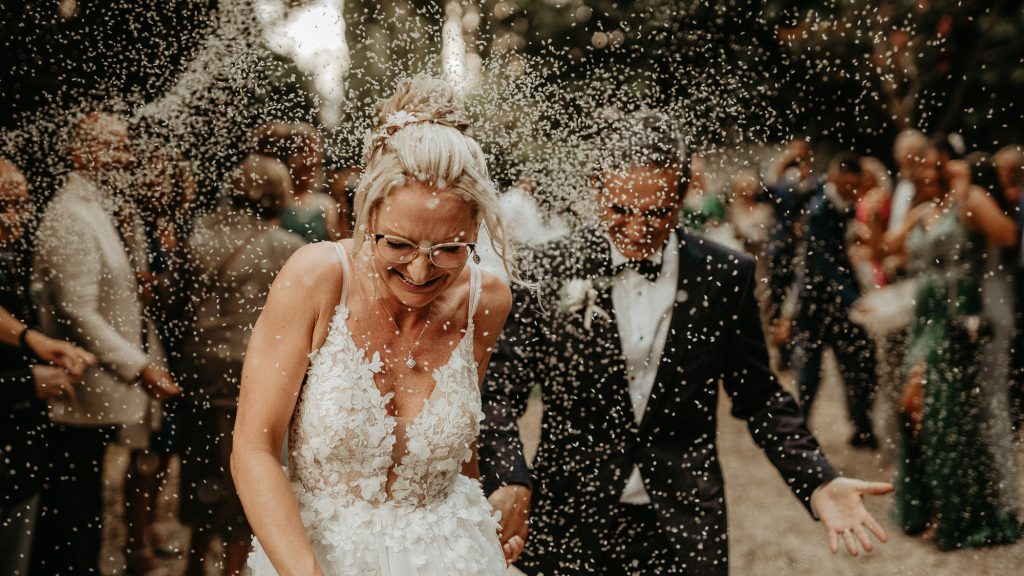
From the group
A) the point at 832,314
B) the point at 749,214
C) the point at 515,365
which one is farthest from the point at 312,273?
the point at 749,214

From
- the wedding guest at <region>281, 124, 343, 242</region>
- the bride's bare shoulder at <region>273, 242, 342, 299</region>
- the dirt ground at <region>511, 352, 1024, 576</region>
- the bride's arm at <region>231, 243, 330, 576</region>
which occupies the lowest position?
the dirt ground at <region>511, 352, 1024, 576</region>

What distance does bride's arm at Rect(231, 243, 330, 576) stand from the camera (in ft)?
4.75

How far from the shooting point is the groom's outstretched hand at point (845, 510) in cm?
189

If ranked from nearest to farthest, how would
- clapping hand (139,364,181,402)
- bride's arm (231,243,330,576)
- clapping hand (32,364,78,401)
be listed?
bride's arm (231,243,330,576) < clapping hand (32,364,78,401) < clapping hand (139,364,181,402)

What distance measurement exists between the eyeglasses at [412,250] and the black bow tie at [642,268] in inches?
29.0

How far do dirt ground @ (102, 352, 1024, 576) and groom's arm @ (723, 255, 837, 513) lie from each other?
7.25ft

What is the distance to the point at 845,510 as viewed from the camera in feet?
6.37

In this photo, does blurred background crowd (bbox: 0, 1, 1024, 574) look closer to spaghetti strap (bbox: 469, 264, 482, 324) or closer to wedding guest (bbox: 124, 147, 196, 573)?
wedding guest (bbox: 124, 147, 196, 573)

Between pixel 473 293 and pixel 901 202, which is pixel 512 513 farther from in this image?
pixel 901 202

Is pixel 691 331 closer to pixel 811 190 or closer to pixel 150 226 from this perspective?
pixel 150 226

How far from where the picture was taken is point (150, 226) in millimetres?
3564

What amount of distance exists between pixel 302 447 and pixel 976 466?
3.93 metres

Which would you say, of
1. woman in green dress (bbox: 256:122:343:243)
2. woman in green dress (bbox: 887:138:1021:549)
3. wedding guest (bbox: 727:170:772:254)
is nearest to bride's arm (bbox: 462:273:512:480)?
woman in green dress (bbox: 256:122:343:243)

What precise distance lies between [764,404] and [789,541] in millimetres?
2659
